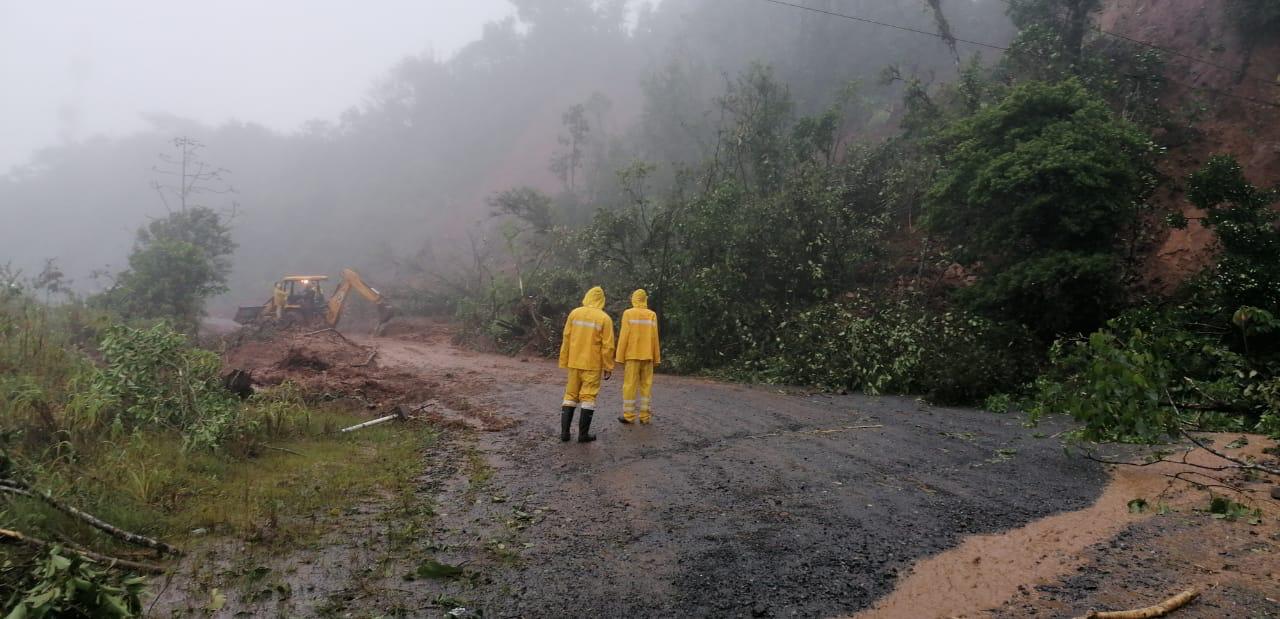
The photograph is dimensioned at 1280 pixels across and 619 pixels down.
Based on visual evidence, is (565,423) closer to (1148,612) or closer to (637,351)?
(637,351)

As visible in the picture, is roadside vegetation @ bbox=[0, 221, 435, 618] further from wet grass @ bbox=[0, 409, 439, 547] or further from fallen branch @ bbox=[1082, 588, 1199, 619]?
fallen branch @ bbox=[1082, 588, 1199, 619]

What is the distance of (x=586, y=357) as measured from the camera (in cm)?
693

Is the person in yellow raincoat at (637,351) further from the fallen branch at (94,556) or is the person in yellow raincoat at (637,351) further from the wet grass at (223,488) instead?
the fallen branch at (94,556)

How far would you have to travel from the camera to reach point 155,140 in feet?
256

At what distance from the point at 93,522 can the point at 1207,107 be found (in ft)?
68.7

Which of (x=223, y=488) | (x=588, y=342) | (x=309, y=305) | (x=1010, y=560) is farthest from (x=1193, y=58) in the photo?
(x=309, y=305)

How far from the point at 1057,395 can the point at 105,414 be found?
26.5 ft

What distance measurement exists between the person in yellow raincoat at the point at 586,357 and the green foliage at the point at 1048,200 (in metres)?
Answer: 6.88

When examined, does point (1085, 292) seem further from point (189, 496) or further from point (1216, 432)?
point (189, 496)

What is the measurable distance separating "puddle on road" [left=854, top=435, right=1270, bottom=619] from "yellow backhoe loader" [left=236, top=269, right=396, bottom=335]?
21.8 meters

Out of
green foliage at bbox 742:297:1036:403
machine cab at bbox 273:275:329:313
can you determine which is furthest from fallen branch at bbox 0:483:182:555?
machine cab at bbox 273:275:329:313

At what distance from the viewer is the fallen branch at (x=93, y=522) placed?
379 cm

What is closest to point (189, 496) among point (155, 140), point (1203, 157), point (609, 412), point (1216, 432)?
point (609, 412)

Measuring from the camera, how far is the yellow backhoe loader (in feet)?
74.5
